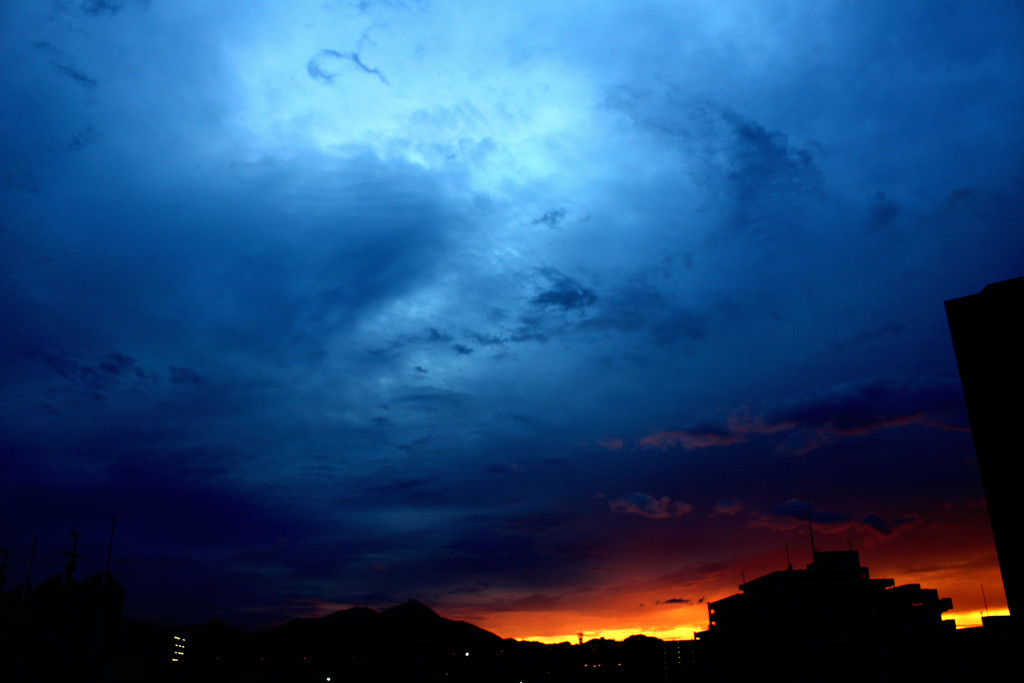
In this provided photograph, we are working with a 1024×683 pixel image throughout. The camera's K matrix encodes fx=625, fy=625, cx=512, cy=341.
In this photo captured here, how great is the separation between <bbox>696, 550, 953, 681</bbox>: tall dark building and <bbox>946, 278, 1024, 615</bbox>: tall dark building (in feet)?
246

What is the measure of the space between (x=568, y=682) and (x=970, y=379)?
19046cm

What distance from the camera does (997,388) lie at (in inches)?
654

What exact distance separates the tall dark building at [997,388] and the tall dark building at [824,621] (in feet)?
246

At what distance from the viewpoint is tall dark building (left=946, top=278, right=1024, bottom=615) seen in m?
15.7

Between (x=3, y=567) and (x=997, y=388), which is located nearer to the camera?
(x=997, y=388)

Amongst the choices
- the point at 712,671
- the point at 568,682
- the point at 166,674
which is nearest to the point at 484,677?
the point at 568,682

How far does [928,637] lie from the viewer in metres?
62.4

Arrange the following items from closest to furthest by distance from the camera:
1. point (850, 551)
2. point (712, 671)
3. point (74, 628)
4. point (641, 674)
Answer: point (74, 628)
point (850, 551)
point (712, 671)
point (641, 674)

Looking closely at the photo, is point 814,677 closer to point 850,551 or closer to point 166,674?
point 850,551

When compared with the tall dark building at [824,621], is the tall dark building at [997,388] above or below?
above

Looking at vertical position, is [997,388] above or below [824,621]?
above

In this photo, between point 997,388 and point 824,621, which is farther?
point 824,621

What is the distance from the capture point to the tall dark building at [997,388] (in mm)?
15711

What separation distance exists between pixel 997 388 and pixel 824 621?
103001 millimetres
